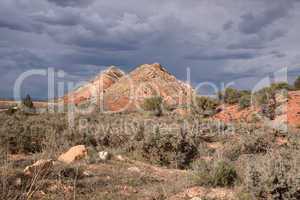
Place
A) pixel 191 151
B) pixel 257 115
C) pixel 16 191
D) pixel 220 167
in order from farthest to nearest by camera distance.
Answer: pixel 257 115, pixel 191 151, pixel 220 167, pixel 16 191

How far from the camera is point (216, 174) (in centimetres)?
689

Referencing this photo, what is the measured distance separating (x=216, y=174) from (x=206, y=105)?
23803 mm

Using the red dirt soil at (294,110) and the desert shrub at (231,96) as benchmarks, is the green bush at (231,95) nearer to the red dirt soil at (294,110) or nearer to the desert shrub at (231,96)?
the desert shrub at (231,96)

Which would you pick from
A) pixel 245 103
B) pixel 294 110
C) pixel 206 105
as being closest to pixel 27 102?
pixel 206 105

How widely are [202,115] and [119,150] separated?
17.7 meters

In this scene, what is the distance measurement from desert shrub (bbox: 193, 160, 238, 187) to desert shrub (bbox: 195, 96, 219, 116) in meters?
21.7

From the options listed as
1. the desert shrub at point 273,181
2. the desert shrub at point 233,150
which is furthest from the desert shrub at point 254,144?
the desert shrub at point 273,181

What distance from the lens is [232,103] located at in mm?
33625

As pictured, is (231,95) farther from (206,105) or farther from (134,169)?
(134,169)

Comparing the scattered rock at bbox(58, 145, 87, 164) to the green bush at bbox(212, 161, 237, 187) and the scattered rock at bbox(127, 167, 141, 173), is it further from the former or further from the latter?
the green bush at bbox(212, 161, 237, 187)

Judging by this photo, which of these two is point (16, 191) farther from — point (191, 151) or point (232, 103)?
point (232, 103)

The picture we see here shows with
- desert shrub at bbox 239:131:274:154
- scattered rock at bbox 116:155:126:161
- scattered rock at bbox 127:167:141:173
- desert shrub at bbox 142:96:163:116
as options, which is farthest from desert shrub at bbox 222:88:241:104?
scattered rock at bbox 127:167:141:173

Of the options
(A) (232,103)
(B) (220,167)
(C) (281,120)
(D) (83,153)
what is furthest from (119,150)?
(A) (232,103)

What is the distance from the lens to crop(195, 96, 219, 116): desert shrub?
95.7ft
